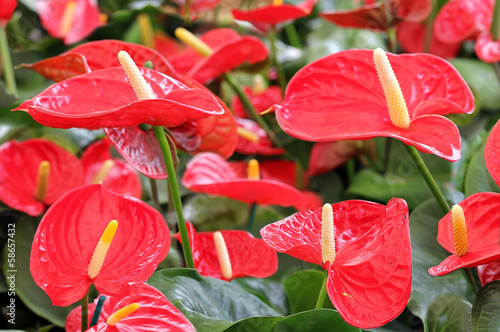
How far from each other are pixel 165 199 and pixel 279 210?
19 centimetres

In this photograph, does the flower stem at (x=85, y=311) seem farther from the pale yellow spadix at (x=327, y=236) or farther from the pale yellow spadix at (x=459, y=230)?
the pale yellow spadix at (x=459, y=230)

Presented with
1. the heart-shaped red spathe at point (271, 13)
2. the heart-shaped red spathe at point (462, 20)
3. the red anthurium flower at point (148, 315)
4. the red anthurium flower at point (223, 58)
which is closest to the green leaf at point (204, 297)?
the red anthurium flower at point (148, 315)

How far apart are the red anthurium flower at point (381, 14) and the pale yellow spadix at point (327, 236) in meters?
0.49

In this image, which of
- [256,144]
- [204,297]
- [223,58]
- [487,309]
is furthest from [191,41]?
[487,309]

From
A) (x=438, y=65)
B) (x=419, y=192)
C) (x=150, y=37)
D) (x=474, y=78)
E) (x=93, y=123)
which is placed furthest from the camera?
(x=150, y=37)

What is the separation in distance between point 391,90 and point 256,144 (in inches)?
14.9

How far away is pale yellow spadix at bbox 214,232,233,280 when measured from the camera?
1.62 ft

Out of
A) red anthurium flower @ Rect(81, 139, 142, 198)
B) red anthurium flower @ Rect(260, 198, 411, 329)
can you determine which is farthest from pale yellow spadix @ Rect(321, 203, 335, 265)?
red anthurium flower @ Rect(81, 139, 142, 198)

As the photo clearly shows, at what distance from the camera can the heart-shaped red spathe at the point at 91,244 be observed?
397mm

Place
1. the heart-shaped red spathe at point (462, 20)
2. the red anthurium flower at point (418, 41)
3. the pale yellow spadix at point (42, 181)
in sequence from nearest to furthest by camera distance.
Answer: the pale yellow spadix at point (42, 181) < the heart-shaped red spathe at point (462, 20) < the red anthurium flower at point (418, 41)

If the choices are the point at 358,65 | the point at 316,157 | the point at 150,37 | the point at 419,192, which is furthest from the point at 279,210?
the point at 150,37

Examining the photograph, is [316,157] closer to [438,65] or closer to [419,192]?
[419,192]

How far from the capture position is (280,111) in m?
0.48

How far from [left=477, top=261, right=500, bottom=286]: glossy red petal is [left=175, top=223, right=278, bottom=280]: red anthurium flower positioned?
19 cm
